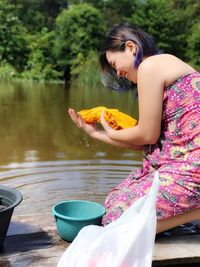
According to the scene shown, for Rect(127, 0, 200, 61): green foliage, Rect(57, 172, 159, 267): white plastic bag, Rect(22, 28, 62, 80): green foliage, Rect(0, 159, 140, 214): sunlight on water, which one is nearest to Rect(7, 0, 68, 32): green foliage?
Rect(22, 28, 62, 80): green foliage

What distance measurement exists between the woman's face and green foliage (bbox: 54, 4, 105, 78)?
865 inches

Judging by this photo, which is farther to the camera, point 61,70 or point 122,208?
point 61,70

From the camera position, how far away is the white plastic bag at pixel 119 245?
5.95ft

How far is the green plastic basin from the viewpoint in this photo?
219cm

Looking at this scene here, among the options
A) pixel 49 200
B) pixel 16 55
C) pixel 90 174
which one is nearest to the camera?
pixel 49 200

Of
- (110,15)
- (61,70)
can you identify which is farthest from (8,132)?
(110,15)

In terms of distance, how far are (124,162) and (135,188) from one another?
9.67ft

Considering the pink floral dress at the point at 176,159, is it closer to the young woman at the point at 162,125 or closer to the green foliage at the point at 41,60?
the young woman at the point at 162,125

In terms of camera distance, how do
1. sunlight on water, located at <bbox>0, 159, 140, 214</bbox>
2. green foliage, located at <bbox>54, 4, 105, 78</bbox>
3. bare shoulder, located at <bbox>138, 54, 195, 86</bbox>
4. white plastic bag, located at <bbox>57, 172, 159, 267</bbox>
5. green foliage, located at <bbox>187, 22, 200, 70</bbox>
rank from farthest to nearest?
green foliage, located at <bbox>187, 22, 200, 70</bbox> → green foliage, located at <bbox>54, 4, 105, 78</bbox> → sunlight on water, located at <bbox>0, 159, 140, 214</bbox> → bare shoulder, located at <bbox>138, 54, 195, 86</bbox> → white plastic bag, located at <bbox>57, 172, 159, 267</bbox>

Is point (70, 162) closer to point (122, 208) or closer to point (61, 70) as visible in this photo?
point (122, 208)

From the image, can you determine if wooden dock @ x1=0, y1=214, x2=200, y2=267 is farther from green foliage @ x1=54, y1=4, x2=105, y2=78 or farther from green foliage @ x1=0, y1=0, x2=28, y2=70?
green foliage @ x1=0, y1=0, x2=28, y2=70

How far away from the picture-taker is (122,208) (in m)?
2.27

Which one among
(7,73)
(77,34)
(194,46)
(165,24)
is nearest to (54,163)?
(7,73)

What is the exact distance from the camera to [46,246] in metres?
2.17
